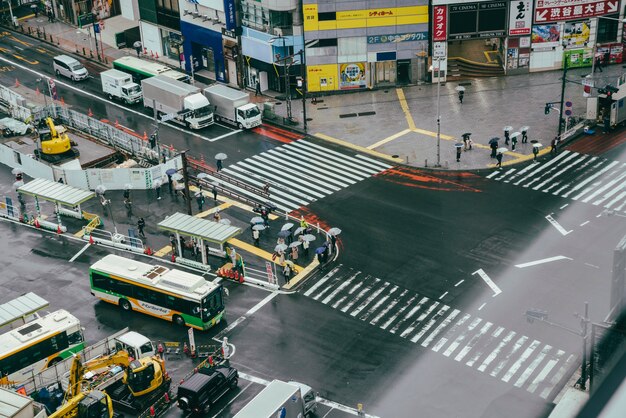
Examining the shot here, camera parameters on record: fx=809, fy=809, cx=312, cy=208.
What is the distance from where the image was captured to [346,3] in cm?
8650

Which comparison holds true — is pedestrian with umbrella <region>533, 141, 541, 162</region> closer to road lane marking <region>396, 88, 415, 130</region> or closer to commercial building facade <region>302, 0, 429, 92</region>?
road lane marking <region>396, 88, 415, 130</region>

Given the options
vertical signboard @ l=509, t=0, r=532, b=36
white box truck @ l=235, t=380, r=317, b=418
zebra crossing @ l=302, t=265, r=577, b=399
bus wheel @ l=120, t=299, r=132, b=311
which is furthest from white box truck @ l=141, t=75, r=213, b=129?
white box truck @ l=235, t=380, r=317, b=418

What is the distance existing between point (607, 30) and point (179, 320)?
59.5 meters

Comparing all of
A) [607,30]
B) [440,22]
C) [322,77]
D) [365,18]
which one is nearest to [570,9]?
[607,30]

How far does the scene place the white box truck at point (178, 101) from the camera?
8488 centimetres

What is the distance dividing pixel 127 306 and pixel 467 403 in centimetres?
2506

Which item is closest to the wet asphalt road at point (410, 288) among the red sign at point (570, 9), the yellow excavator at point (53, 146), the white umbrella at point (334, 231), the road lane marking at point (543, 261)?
the road lane marking at point (543, 261)

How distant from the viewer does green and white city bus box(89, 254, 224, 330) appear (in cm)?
5481

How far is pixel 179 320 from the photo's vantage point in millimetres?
56031

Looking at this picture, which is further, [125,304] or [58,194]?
[58,194]

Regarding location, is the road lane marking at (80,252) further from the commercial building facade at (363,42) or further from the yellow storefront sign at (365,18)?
the yellow storefront sign at (365,18)

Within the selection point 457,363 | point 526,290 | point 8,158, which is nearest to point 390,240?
point 526,290

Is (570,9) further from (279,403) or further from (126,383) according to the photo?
(126,383)

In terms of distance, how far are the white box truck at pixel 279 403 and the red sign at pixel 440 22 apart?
5238 centimetres
